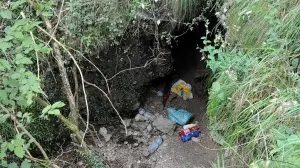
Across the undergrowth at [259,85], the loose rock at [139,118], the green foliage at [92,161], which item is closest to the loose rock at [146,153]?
the loose rock at [139,118]

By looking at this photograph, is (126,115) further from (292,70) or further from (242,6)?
(292,70)

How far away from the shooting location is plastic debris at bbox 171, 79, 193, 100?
363 centimetres

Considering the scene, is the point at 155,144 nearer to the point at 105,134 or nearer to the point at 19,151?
the point at 105,134

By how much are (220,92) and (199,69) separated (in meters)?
1.51

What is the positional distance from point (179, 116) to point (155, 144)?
35 cm

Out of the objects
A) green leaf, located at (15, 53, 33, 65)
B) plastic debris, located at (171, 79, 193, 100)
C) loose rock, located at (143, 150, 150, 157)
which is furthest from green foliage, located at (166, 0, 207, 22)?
green leaf, located at (15, 53, 33, 65)

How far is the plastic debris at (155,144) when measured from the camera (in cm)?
328

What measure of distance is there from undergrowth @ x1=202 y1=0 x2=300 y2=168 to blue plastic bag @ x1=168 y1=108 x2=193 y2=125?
1.08 m

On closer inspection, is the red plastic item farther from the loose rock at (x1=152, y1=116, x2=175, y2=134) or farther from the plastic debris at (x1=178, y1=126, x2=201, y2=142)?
the loose rock at (x1=152, y1=116, x2=175, y2=134)

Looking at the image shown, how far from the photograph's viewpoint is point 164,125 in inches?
135

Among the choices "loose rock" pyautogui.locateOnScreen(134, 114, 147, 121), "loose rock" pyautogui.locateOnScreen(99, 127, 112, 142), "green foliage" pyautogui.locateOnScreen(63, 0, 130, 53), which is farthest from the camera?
"loose rock" pyautogui.locateOnScreen(134, 114, 147, 121)

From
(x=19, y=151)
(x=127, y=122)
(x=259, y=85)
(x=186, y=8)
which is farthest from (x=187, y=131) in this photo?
(x=19, y=151)

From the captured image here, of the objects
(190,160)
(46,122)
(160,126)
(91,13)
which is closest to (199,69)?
(160,126)

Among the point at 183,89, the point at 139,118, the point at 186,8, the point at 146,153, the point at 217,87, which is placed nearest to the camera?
the point at 217,87
